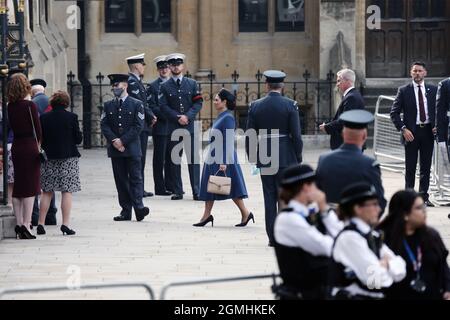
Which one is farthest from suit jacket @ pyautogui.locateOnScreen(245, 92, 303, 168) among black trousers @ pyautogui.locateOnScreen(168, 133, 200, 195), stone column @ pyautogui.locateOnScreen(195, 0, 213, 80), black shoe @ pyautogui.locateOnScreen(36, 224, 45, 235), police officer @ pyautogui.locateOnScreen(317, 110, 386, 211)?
stone column @ pyautogui.locateOnScreen(195, 0, 213, 80)

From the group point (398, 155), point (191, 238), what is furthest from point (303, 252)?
point (398, 155)

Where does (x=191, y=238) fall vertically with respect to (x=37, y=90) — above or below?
below

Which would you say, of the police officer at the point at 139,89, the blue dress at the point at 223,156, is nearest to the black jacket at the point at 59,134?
the blue dress at the point at 223,156

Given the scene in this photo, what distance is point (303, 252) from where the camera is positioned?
9.29 m

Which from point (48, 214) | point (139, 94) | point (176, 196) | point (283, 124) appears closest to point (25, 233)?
point (48, 214)

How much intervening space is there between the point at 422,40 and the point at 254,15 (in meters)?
3.24

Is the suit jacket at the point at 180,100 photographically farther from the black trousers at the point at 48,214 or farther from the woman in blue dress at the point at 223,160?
the black trousers at the point at 48,214

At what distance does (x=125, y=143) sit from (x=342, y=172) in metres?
7.14

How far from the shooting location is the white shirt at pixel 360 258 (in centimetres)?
920

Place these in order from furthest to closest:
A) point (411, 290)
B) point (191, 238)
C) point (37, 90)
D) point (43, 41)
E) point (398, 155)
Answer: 1. point (43, 41)
2. point (398, 155)
3. point (37, 90)
4. point (191, 238)
5. point (411, 290)

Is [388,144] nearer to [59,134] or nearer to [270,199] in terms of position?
[59,134]
